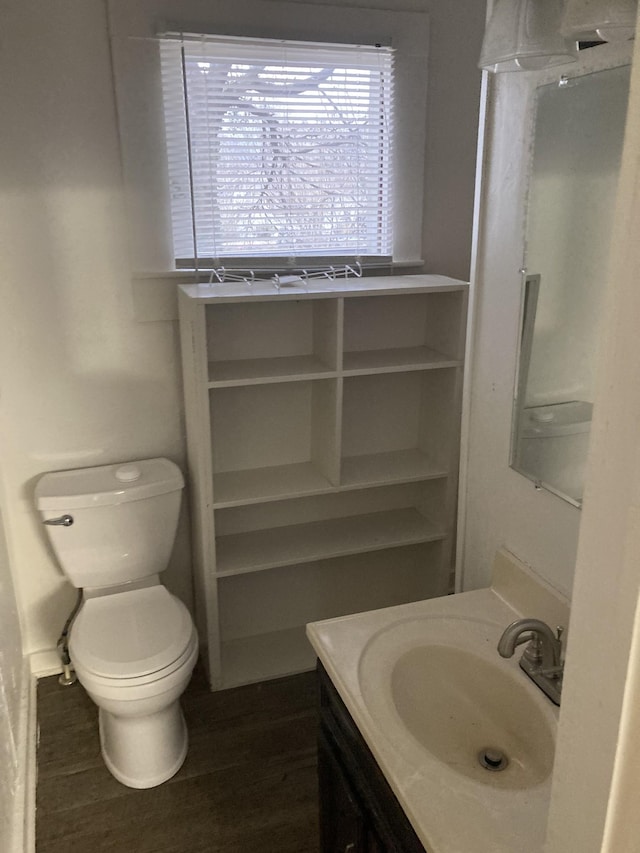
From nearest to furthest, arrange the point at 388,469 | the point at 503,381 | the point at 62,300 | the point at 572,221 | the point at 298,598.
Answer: the point at 572,221
the point at 503,381
the point at 62,300
the point at 388,469
the point at 298,598

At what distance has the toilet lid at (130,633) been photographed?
2021 mm

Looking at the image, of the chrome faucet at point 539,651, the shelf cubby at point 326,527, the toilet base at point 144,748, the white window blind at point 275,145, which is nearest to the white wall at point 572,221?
the chrome faucet at point 539,651

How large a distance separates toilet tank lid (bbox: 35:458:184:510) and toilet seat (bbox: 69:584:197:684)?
0.33 metres

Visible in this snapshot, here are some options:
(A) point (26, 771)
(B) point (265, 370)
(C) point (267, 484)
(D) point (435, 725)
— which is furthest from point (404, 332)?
(A) point (26, 771)

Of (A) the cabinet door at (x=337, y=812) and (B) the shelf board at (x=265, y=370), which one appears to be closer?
(A) the cabinet door at (x=337, y=812)

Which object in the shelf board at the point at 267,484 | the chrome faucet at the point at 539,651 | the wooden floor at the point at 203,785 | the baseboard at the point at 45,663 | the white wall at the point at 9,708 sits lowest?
the wooden floor at the point at 203,785

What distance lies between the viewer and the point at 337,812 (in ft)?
4.97

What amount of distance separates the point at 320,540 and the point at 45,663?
1.09m

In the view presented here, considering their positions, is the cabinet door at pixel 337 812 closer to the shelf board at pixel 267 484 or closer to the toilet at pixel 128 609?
the toilet at pixel 128 609

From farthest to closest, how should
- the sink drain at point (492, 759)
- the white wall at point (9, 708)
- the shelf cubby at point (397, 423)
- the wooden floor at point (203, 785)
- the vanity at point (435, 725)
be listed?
the shelf cubby at point (397, 423), the wooden floor at point (203, 785), the white wall at point (9, 708), the sink drain at point (492, 759), the vanity at point (435, 725)

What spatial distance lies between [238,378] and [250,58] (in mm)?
997

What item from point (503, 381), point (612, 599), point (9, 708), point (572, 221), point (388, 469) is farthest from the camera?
point (388, 469)

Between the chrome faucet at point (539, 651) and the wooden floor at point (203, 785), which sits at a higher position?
the chrome faucet at point (539, 651)

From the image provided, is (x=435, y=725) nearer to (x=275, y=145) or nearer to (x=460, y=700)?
(x=460, y=700)
